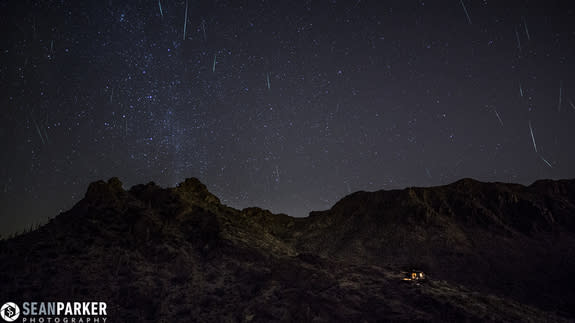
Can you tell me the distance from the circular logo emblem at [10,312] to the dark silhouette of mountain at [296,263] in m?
1.12

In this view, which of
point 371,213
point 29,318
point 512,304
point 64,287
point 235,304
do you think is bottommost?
point 512,304

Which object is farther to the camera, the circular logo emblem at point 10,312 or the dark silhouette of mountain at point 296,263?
the dark silhouette of mountain at point 296,263

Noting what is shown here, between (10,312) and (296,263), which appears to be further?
(296,263)

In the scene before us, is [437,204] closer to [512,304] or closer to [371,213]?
[371,213]

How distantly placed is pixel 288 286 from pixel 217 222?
59.8ft

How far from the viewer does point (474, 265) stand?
49.2 metres

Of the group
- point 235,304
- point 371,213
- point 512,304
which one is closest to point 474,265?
point 512,304

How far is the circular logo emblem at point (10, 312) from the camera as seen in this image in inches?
848

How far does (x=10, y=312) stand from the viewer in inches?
869

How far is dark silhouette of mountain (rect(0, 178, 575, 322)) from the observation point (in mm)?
26516

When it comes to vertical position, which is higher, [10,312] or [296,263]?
A: [10,312]

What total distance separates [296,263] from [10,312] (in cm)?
2601

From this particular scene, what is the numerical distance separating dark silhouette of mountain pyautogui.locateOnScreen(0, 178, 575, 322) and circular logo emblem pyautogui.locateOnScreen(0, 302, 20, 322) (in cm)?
112

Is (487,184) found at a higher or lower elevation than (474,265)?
higher
